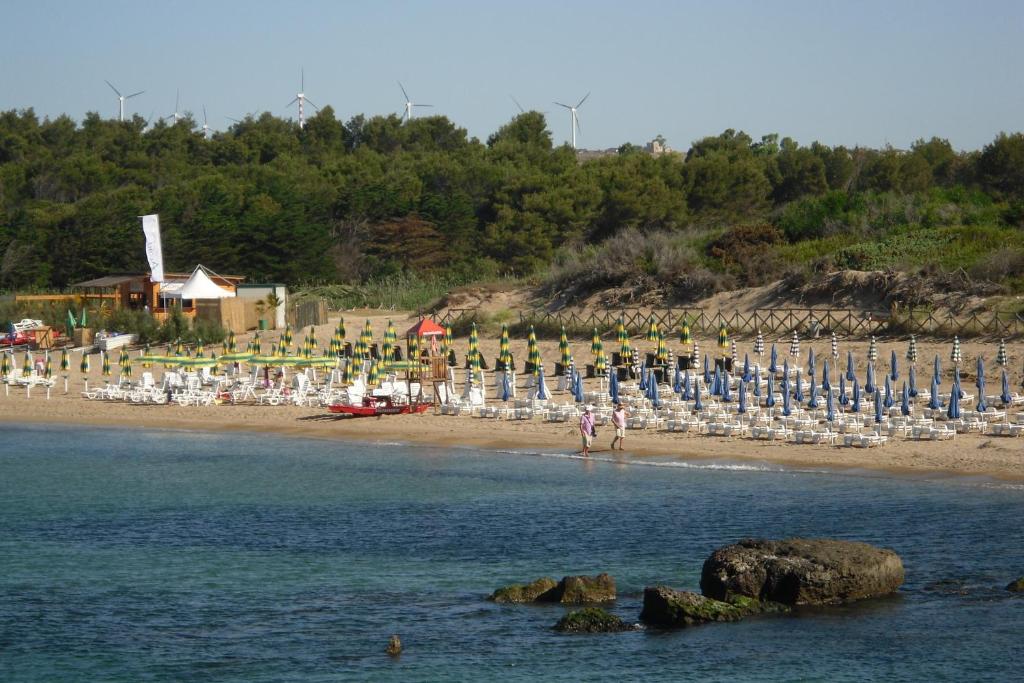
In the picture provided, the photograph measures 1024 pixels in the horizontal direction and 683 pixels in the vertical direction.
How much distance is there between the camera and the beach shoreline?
2950cm

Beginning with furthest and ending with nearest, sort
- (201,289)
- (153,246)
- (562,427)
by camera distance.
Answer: (153,246) → (201,289) → (562,427)

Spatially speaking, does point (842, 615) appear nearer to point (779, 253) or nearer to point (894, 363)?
point (894, 363)

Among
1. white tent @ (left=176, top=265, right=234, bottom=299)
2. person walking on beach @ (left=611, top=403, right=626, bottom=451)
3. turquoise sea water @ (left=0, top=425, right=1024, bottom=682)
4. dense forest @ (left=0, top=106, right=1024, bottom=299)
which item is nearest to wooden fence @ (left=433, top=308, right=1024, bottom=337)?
dense forest @ (left=0, top=106, right=1024, bottom=299)

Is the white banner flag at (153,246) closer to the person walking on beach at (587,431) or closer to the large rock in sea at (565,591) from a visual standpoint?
the person walking on beach at (587,431)

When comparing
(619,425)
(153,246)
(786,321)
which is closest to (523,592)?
(619,425)

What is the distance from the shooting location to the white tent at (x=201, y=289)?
5859cm

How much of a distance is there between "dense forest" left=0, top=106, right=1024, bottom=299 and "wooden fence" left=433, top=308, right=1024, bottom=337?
154 inches

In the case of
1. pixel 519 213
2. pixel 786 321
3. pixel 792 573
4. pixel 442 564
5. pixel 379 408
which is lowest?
pixel 442 564

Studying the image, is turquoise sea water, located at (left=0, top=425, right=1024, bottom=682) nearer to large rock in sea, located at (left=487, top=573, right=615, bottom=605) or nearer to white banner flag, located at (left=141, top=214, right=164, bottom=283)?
large rock in sea, located at (left=487, top=573, right=615, bottom=605)

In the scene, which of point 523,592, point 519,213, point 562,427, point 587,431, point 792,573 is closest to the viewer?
point 792,573

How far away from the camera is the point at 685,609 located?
18.7m

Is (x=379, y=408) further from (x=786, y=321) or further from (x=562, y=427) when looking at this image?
(x=786, y=321)

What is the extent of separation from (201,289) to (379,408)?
22225 millimetres

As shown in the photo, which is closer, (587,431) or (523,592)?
(523,592)
